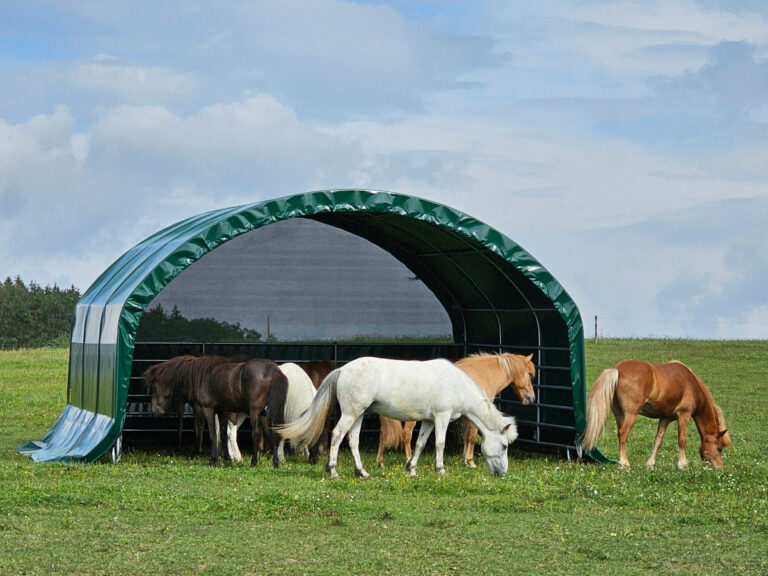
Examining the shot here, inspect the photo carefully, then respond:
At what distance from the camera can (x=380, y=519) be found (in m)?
9.81

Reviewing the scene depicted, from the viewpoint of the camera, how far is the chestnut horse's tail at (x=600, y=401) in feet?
45.4

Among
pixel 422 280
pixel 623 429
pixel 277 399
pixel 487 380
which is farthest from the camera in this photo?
pixel 422 280

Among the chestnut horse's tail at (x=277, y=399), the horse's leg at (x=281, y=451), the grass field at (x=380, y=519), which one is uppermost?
the chestnut horse's tail at (x=277, y=399)

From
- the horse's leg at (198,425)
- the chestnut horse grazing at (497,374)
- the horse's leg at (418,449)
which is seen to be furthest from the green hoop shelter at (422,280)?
the horse's leg at (418,449)

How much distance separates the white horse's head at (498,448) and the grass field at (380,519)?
245 millimetres

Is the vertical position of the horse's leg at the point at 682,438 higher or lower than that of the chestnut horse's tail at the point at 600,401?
lower

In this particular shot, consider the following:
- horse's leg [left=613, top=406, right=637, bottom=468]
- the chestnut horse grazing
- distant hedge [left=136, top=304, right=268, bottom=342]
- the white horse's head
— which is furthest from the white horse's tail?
distant hedge [left=136, top=304, right=268, bottom=342]

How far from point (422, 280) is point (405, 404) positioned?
6595mm

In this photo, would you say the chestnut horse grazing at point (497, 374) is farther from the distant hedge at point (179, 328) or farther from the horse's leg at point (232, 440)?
the distant hedge at point (179, 328)

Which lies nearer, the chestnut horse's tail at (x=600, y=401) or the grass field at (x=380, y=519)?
the grass field at (x=380, y=519)

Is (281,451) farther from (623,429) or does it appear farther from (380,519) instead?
(380,519)

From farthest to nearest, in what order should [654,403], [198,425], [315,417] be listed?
[198,425]
[654,403]
[315,417]

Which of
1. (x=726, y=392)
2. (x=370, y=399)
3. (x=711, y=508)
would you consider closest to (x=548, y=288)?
(x=370, y=399)

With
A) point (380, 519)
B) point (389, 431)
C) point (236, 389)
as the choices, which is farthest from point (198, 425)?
point (380, 519)
